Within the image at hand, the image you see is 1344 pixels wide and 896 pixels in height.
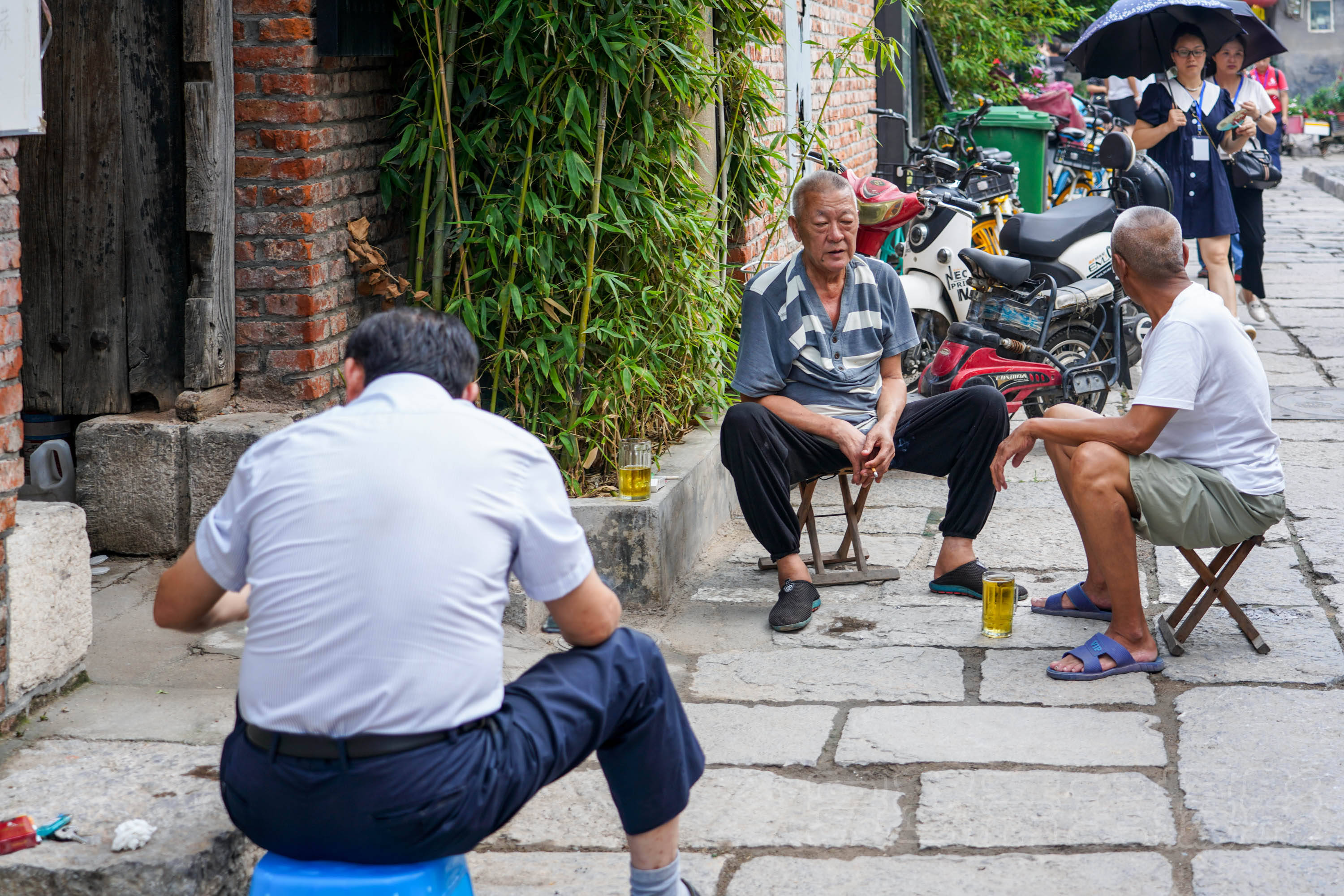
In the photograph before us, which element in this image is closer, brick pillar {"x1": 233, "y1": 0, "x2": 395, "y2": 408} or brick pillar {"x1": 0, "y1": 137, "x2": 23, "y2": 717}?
brick pillar {"x1": 0, "y1": 137, "x2": 23, "y2": 717}

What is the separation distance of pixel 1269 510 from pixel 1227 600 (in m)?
0.32

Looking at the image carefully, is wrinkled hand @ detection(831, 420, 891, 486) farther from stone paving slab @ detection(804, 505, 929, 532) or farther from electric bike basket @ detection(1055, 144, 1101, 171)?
electric bike basket @ detection(1055, 144, 1101, 171)

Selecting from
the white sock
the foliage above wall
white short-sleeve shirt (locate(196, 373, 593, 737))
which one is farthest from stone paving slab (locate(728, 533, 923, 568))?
white short-sleeve shirt (locate(196, 373, 593, 737))

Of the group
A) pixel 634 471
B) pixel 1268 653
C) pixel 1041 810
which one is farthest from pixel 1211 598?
pixel 634 471

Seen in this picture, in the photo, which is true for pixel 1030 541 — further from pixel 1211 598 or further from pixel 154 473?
pixel 154 473

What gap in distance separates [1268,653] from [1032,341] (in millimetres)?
2622

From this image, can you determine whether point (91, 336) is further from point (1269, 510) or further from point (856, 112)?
point (856, 112)

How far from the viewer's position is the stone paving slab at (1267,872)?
8.91 feet

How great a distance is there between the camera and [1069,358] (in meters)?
6.60

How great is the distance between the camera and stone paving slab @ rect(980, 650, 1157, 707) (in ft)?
12.1

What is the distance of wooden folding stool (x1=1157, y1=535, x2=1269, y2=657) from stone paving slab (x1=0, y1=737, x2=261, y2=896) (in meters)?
2.60

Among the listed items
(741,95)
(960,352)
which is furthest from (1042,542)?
(741,95)

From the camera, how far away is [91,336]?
4.48m

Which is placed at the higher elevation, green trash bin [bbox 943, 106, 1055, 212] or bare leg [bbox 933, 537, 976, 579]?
green trash bin [bbox 943, 106, 1055, 212]
